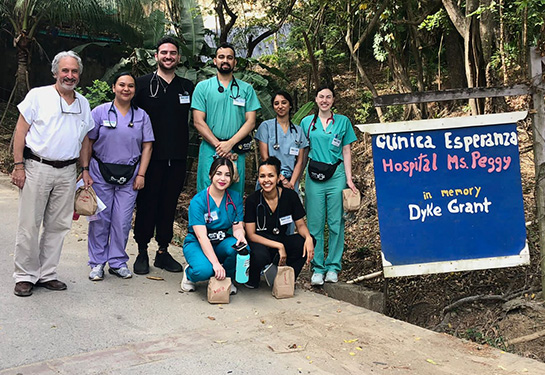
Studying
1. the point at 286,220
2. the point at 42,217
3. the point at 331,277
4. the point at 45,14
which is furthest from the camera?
the point at 45,14

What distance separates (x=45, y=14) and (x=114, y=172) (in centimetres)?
925

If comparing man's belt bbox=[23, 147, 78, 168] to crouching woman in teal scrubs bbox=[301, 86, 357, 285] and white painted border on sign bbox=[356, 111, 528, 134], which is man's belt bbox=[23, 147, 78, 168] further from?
white painted border on sign bbox=[356, 111, 528, 134]

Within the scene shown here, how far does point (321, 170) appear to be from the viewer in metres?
5.37

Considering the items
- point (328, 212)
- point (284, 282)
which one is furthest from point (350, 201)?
point (284, 282)

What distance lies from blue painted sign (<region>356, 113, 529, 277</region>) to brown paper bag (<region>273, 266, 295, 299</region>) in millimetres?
809

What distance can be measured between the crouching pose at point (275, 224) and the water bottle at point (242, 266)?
6.5 inches

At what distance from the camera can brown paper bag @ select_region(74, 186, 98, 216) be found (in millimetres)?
4828

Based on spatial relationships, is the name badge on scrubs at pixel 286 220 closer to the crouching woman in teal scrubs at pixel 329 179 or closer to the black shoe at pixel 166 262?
the crouching woman in teal scrubs at pixel 329 179

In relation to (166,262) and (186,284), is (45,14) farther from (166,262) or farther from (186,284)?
(186,284)

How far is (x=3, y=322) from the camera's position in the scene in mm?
4105

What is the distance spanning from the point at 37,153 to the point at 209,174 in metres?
1.42

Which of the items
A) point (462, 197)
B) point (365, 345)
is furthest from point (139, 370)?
point (462, 197)

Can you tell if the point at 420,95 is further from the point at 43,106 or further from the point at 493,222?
the point at 43,106

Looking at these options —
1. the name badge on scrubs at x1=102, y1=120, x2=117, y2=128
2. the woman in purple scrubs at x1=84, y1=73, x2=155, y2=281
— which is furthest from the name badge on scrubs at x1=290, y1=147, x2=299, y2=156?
the name badge on scrubs at x1=102, y1=120, x2=117, y2=128
